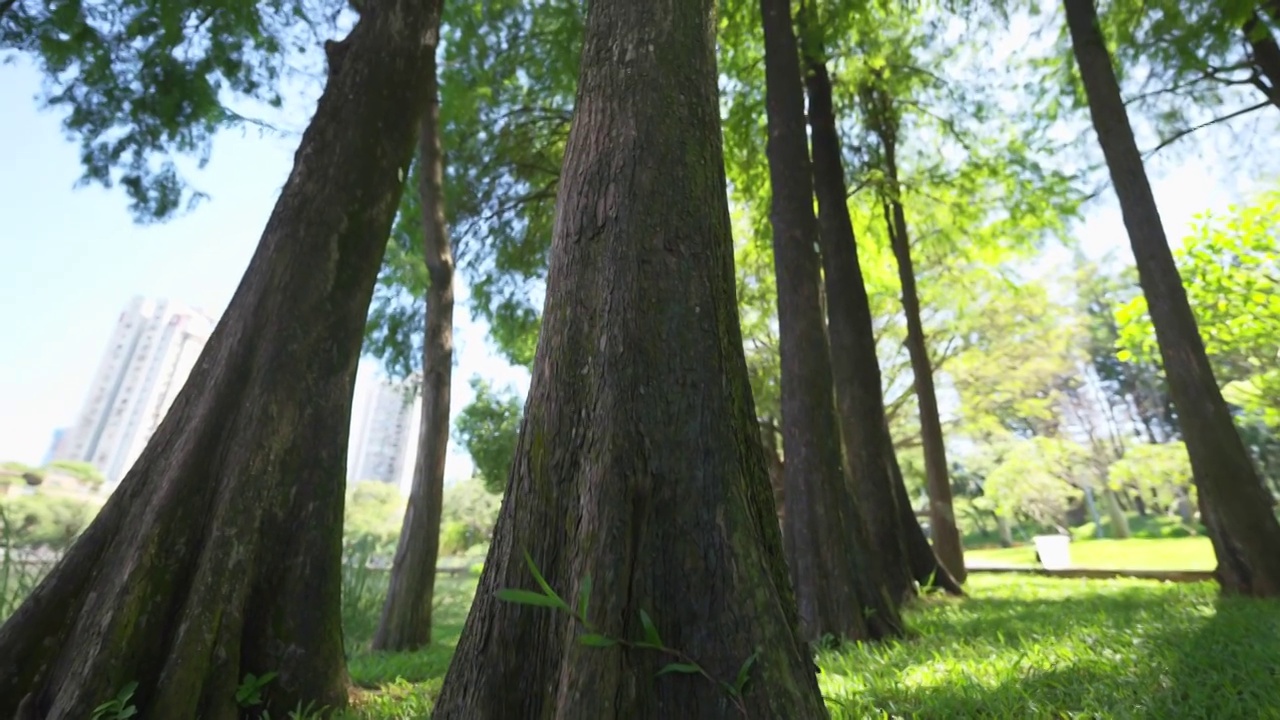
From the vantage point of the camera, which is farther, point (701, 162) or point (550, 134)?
point (550, 134)

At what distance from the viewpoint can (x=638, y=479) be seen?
5.91 ft

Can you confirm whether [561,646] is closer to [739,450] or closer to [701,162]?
[739,450]

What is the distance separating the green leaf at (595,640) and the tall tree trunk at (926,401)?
31.4 ft

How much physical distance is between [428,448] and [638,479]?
6.40 metres

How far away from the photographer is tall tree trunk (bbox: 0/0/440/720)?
2.68m

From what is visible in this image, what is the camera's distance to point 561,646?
173cm

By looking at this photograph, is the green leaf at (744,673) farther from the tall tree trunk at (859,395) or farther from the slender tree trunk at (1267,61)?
the slender tree trunk at (1267,61)

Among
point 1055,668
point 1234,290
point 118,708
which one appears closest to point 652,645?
point 118,708

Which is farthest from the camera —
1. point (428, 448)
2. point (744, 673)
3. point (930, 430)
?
point (930, 430)

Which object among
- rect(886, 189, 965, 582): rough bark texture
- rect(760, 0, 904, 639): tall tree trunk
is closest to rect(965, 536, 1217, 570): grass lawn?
rect(886, 189, 965, 582): rough bark texture

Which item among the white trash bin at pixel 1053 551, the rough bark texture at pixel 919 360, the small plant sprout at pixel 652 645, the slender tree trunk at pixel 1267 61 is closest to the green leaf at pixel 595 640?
the small plant sprout at pixel 652 645

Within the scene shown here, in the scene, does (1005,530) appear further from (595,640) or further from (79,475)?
(595,640)

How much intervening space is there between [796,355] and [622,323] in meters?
3.94

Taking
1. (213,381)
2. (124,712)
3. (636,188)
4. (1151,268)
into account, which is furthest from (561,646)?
(1151,268)
